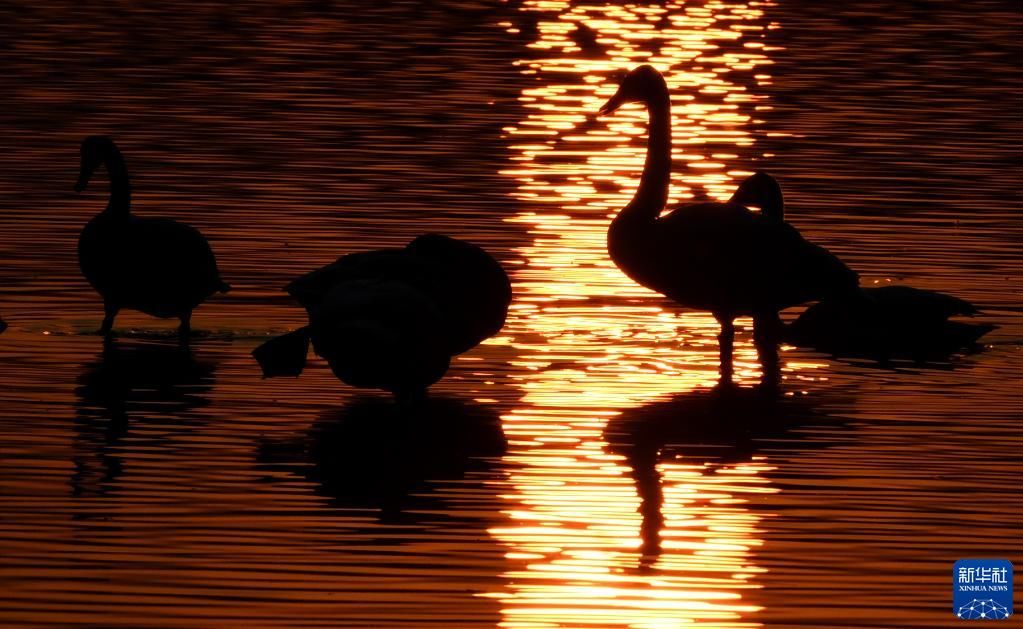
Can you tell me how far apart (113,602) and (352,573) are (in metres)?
0.91

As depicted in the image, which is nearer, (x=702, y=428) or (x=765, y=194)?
(x=702, y=428)

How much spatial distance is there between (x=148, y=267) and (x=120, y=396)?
69.7 inches

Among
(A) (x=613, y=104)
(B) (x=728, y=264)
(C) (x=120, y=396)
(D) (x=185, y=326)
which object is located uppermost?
(A) (x=613, y=104)

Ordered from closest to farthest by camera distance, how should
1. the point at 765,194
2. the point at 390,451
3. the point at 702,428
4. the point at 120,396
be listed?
the point at 390,451 → the point at 702,428 → the point at 120,396 → the point at 765,194

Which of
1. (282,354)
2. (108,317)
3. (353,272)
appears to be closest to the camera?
(282,354)

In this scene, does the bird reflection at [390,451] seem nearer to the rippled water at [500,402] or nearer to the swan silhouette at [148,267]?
the rippled water at [500,402]

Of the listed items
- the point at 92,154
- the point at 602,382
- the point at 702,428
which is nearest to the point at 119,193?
the point at 92,154

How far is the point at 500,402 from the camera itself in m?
11.8

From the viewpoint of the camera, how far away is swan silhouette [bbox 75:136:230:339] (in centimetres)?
1345

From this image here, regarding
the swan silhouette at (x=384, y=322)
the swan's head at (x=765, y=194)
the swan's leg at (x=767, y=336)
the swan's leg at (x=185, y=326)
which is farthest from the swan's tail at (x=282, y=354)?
the swan's head at (x=765, y=194)

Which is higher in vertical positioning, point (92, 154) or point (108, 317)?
point (92, 154)

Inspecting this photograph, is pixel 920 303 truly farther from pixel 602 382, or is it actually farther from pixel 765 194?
pixel 765 194

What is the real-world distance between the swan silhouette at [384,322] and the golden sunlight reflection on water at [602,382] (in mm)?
525

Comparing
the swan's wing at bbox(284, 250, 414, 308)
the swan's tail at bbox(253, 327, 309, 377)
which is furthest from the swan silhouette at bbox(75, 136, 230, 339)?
the swan's tail at bbox(253, 327, 309, 377)
